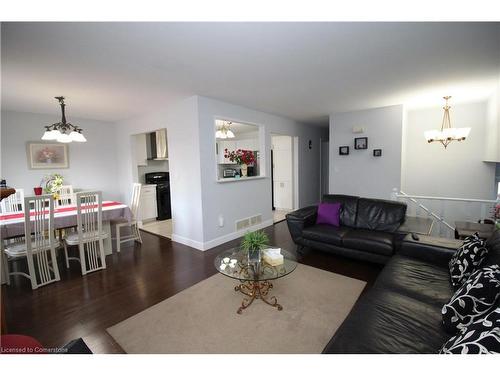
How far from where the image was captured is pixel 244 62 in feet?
7.65

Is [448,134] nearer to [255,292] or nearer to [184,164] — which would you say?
[255,292]

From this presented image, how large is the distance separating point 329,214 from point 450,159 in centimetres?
305

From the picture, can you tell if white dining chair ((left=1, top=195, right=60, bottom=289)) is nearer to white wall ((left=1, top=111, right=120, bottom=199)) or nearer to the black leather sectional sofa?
white wall ((left=1, top=111, right=120, bottom=199))

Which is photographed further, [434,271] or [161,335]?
[434,271]

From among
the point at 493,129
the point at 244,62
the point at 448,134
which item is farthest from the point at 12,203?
the point at 493,129

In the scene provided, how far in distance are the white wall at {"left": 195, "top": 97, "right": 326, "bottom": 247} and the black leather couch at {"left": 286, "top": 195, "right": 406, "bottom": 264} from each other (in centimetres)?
117

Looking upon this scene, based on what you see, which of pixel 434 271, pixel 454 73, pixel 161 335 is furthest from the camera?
pixel 454 73

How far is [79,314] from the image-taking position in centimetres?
208

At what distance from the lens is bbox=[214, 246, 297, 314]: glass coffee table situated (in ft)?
6.66

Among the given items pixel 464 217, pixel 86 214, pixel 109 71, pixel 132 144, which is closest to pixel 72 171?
pixel 132 144

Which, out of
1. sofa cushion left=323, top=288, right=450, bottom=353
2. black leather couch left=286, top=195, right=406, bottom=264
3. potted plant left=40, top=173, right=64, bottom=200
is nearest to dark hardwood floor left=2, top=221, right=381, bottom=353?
black leather couch left=286, top=195, right=406, bottom=264
